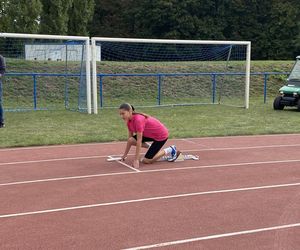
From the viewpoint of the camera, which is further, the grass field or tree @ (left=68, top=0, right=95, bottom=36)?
tree @ (left=68, top=0, right=95, bottom=36)

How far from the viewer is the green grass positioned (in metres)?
11.7

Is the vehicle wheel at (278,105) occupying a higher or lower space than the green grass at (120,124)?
higher

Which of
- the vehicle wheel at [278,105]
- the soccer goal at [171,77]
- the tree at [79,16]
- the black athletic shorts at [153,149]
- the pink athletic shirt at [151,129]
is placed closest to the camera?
the pink athletic shirt at [151,129]

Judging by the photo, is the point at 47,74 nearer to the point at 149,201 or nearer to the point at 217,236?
the point at 149,201

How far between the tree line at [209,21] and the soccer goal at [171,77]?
28907mm

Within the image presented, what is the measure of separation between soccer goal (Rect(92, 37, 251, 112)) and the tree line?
1138 inches

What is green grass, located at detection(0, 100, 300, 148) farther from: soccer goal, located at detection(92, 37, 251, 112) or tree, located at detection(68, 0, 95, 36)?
tree, located at detection(68, 0, 95, 36)

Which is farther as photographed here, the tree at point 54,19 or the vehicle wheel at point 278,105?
the tree at point 54,19

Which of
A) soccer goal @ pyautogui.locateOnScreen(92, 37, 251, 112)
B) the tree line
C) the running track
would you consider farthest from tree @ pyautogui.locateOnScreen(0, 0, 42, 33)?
the running track

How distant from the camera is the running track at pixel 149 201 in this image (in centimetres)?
501

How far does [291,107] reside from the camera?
1970cm

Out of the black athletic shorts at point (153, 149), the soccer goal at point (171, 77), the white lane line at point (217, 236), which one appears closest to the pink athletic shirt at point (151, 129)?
the black athletic shorts at point (153, 149)

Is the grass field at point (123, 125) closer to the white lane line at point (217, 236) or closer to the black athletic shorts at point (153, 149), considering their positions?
the black athletic shorts at point (153, 149)

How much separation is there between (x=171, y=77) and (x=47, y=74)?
8.05 m
